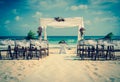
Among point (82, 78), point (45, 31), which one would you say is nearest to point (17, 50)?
point (45, 31)

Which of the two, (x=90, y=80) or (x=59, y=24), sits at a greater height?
(x=59, y=24)

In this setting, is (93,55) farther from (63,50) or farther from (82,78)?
(82,78)

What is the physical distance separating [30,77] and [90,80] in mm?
2140

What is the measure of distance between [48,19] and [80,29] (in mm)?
2743

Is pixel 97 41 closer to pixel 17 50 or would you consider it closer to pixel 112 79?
Answer: pixel 17 50

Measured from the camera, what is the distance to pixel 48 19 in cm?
1562

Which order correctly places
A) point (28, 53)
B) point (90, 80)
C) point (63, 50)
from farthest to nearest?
point (63, 50) → point (28, 53) → point (90, 80)

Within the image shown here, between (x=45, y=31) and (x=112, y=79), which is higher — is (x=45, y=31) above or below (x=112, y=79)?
above

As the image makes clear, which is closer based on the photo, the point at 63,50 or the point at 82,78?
the point at 82,78

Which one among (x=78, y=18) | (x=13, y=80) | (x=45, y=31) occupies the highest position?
(x=78, y=18)

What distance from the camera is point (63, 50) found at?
16828 mm

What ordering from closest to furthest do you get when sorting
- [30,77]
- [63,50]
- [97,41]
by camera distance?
[30,77] < [63,50] < [97,41]

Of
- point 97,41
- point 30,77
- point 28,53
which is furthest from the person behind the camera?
point 97,41

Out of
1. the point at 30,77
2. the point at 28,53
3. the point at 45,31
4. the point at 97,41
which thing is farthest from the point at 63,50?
the point at 30,77
